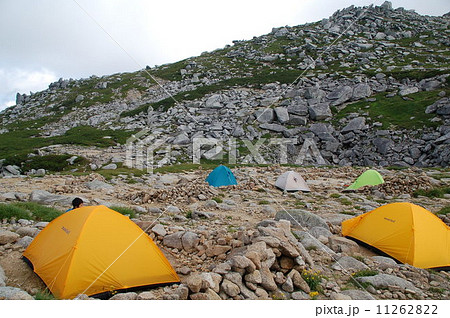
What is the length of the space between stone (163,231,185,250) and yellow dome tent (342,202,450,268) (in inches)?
207

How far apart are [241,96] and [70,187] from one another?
36452 millimetres

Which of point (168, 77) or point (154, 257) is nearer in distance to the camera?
point (154, 257)

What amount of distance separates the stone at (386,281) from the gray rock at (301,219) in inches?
122

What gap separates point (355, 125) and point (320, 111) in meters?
5.24

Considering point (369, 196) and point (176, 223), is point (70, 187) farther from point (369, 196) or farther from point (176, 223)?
point (369, 196)

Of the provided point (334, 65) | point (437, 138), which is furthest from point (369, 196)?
point (334, 65)

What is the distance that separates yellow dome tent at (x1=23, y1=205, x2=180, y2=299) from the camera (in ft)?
15.7

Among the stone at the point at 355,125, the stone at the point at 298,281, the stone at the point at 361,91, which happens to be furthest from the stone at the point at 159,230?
the stone at the point at 361,91

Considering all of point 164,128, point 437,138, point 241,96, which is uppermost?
point 241,96

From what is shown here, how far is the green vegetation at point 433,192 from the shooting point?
13539mm

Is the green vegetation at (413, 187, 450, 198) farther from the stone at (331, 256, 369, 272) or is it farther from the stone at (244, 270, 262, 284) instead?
the stone at (244, 270, 262, 284)

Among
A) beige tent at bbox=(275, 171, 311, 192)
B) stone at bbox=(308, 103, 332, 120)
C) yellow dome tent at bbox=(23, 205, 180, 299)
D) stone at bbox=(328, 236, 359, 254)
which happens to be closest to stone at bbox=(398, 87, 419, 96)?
stone at bbox=(308, 103, 332, 120)

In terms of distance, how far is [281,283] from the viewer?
15.8 ft

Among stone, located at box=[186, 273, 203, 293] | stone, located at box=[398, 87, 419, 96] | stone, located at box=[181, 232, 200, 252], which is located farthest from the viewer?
stone, located at box=[398, 87, 419, 96]
